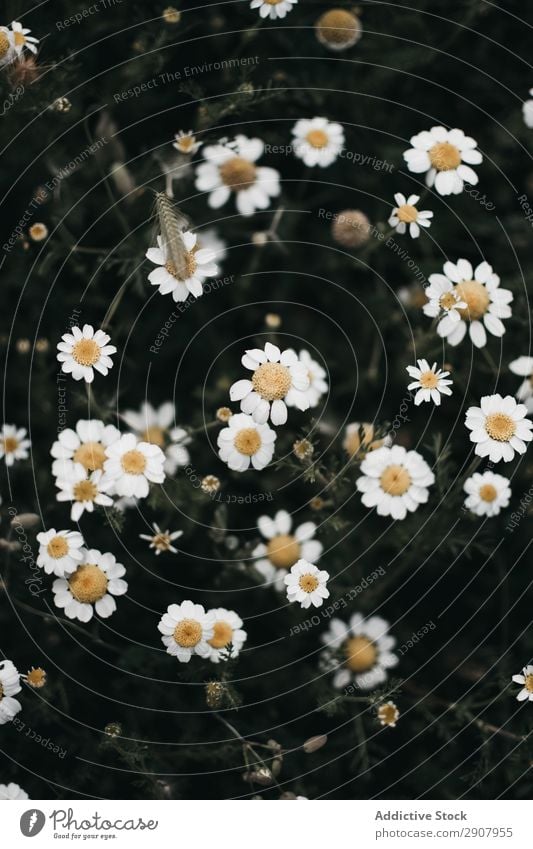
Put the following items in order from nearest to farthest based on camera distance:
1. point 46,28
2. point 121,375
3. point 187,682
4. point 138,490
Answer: point 138,490 → point 187,682 → point 46,28 → point 121,375

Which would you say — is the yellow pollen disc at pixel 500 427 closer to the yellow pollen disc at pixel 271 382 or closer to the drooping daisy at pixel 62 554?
the yellow pollen disc at pixel 271 382

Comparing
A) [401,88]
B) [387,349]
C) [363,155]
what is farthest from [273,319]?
[401,88]

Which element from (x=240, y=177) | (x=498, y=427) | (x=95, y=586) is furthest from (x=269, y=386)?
(x=240, y=177)

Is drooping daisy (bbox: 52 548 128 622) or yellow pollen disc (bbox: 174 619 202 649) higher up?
drooping daisy (bbox: 52 548 128 622)

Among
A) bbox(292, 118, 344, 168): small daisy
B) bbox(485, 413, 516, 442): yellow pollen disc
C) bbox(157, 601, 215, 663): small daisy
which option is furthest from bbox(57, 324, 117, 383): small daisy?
bbox(485, 413, 516, 442): yellow pollen disc

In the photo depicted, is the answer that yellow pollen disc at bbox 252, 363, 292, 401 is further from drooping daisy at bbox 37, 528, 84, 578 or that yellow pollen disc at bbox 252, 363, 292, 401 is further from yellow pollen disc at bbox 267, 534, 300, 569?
drooping daisy at bbox 37, 528, 84, 578

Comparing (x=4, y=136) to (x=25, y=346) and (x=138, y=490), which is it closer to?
(x=25, y=346)
